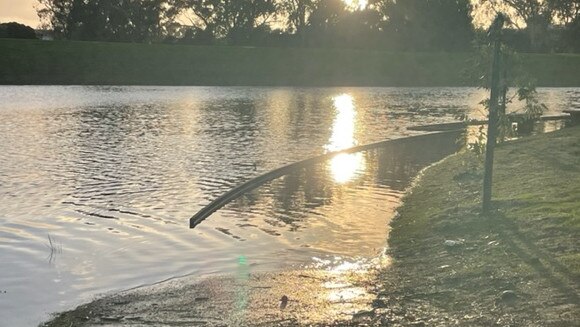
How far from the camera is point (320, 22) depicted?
122 meters

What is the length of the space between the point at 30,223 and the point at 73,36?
13157 cm

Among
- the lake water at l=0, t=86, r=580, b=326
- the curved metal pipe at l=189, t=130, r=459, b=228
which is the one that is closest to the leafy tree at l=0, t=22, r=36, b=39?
the lake water at l=0, t=86, r=580, b=326

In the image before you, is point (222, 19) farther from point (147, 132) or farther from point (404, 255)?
point (404, 255)

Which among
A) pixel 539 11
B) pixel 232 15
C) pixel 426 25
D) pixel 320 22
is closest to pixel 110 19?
pixel 232 15

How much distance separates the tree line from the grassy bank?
9.97 m

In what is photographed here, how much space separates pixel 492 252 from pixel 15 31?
10857 cm

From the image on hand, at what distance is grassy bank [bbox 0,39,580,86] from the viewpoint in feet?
295

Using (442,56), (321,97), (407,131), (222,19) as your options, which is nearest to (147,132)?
(407,131)

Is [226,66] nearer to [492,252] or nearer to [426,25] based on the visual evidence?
[426,25]

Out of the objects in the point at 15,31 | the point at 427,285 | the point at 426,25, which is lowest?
the point at 427,285

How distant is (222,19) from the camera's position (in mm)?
141625

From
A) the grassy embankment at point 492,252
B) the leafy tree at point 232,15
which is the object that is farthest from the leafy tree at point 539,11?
the grassy embankment at point 492,252

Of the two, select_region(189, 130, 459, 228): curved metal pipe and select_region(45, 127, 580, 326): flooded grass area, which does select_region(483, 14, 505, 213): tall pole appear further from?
select_region(189, 130, 459, 228): curved metal pipe

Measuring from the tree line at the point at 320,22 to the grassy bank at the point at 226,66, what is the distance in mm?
9972
